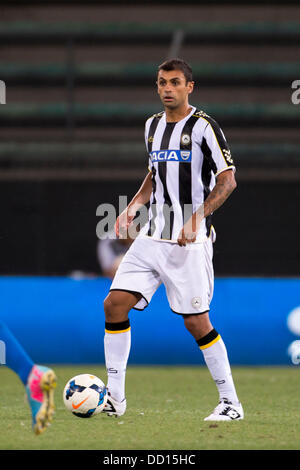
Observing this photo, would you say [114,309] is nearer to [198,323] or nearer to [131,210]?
[198,323]

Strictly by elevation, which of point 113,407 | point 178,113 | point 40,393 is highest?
point 178,113

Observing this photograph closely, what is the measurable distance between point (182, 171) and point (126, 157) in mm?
6010

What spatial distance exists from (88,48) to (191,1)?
1.65 meters

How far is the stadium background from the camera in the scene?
8.17 meters

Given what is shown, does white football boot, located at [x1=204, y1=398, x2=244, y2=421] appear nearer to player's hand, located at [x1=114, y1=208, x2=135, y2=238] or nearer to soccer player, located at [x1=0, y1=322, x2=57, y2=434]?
player's hand, located at [x1=114, y1=208, x2=135, y2=238]

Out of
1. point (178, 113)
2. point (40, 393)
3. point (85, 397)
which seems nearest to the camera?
point (40, 393)

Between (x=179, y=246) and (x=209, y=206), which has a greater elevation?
(x=209, y=206)

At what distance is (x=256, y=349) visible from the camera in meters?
8.20

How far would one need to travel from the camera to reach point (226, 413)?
499cm

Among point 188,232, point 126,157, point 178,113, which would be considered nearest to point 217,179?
point 188,232

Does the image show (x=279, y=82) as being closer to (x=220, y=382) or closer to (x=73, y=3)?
(x=73, y=3)

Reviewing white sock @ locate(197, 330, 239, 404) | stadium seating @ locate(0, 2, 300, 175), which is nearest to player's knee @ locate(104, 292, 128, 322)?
white sock @ locate(197, 330, 239, 404)

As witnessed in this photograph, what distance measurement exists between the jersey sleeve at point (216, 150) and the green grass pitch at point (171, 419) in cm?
141

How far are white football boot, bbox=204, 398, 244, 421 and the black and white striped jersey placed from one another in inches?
37.3
